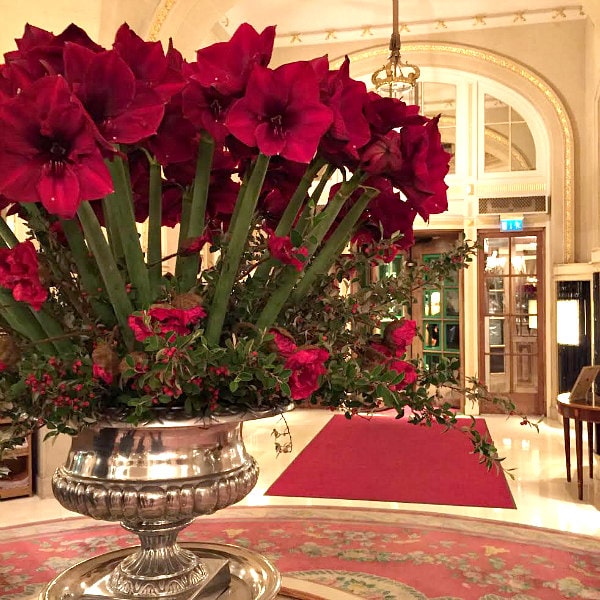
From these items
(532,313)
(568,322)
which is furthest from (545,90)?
(568,322)

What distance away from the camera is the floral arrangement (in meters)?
0.68

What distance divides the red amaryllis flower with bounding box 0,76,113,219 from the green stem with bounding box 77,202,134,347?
0.18 feet

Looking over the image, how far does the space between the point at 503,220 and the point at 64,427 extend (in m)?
9.83

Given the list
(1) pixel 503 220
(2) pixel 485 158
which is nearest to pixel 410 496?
(1) pixel 503 220

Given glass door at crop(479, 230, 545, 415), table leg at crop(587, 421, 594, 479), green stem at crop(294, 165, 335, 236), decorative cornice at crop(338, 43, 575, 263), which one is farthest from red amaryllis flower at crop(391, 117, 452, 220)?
glass door at crop(479, 230, 545, 415)

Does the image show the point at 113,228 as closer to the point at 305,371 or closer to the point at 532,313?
the point at 305,371

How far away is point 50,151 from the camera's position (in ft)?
2.18

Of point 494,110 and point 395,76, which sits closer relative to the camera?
point 395,76

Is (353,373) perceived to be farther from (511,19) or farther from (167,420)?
(511,19)

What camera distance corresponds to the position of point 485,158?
34.0 ft

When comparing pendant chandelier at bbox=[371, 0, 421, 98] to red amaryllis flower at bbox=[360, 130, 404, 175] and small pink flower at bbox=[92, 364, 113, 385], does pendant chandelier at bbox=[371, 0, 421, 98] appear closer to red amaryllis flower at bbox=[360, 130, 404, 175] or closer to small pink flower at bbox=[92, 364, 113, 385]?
red amaryllis flower at bbox=[360, 130, 404, 175]

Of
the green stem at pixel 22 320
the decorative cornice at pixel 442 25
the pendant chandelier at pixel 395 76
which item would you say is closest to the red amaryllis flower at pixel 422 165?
the green stem at pixel 22 320

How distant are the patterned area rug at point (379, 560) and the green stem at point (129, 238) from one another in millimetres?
1622

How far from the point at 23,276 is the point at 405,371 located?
0.44 meters
